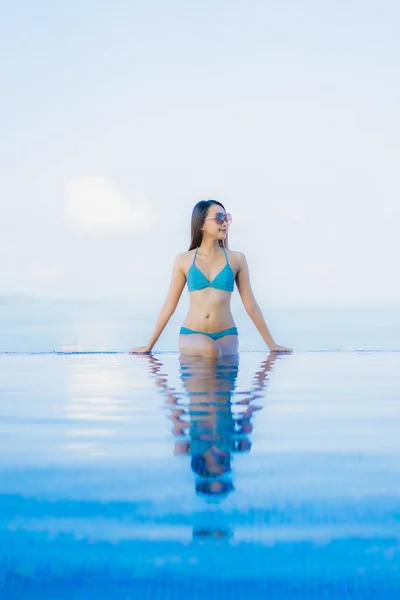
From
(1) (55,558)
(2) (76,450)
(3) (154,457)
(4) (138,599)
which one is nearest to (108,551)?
(1) (55,558)

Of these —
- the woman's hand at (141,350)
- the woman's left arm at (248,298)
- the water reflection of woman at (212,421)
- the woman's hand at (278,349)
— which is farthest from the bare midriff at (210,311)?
the water reflection of woman at (212,421)

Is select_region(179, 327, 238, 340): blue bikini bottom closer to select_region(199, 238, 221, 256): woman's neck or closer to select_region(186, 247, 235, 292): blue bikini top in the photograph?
select_region(186, 247, 235, 292): blue bikini top

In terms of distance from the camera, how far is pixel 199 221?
7070 mm

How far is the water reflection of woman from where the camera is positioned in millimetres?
1970

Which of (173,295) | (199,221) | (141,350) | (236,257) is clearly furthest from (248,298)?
(141,350)

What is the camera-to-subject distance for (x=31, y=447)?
8.16 ft

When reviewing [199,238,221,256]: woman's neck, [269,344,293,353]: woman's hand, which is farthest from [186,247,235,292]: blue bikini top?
[269,344,293,353]: woman's hand

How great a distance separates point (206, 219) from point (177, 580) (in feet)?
19.4

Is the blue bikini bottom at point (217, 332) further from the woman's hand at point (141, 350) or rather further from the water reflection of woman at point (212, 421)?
the water reflection of woman at point (212, 421)

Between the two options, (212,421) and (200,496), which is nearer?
(200,496)

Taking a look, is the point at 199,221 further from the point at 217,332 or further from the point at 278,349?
the point at 278,349

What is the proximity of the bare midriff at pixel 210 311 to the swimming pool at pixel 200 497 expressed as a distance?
2.98 m

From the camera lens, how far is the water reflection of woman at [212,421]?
6.46 ft

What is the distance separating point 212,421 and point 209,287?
4.14 m
